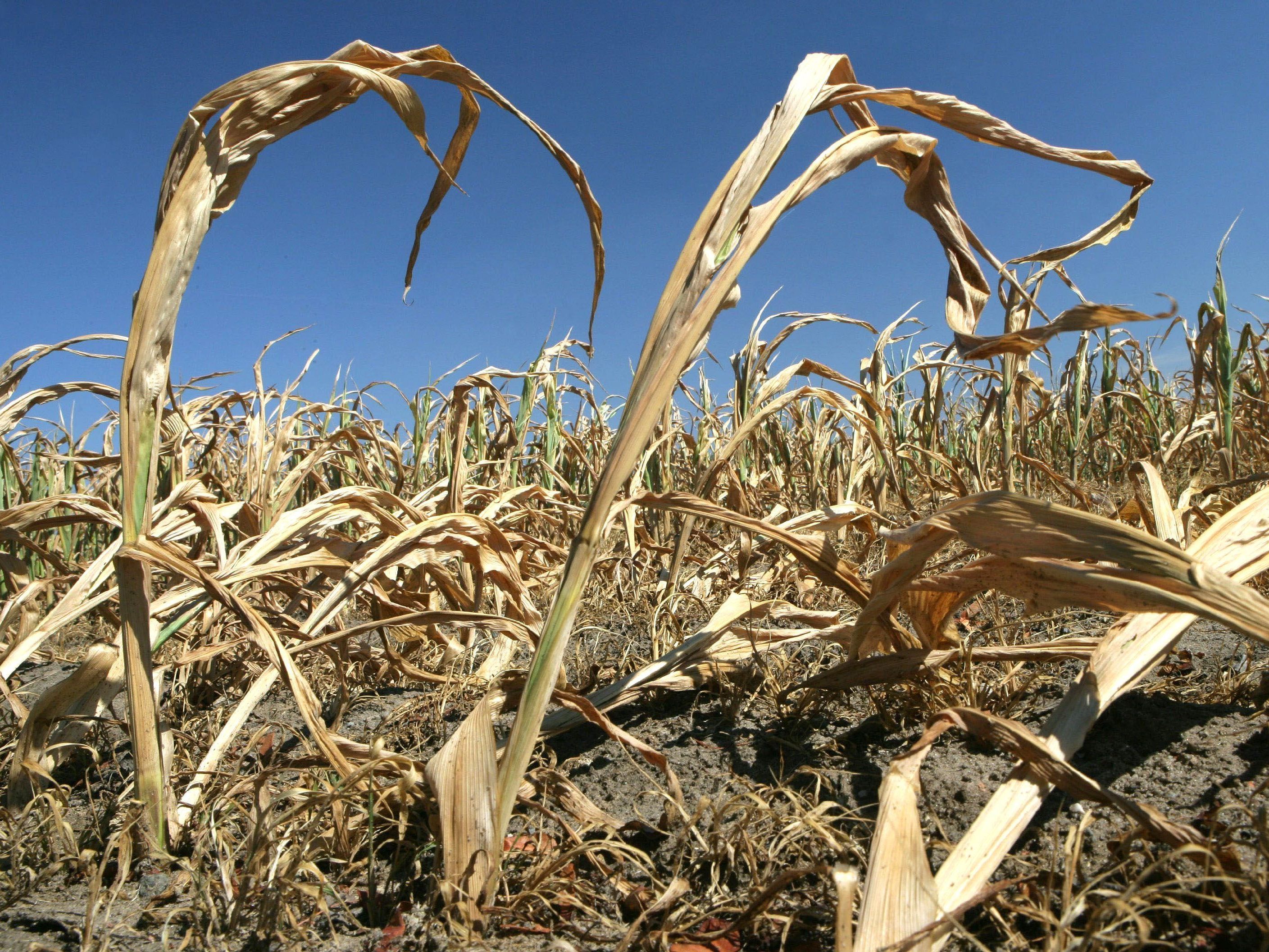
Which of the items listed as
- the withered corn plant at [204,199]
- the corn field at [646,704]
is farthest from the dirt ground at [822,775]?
the withered corn plant at [204,199]

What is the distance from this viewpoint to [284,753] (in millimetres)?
1144

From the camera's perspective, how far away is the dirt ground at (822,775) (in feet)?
2.45

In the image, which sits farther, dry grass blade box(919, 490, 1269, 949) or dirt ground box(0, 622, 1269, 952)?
dirt ground box(0, 622, 1269, 952)

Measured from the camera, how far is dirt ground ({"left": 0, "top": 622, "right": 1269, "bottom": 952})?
2.45 ft

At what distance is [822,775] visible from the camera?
88 centimetres

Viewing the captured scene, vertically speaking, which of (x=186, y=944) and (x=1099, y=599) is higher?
(x=1099, y=599)

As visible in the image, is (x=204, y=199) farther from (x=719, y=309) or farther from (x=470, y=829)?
(x=470, y=829)

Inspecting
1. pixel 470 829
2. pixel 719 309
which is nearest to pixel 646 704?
pixel 470 829

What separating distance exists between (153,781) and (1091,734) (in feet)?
3.46

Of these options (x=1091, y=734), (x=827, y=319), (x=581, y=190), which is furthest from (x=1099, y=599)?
Result: (x=827, y=319)

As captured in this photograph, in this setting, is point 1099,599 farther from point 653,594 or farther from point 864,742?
point 653,594

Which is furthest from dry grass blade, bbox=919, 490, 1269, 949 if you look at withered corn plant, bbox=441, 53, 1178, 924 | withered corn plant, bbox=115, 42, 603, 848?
withered corn plant, bbox=115, 42, 603, 848

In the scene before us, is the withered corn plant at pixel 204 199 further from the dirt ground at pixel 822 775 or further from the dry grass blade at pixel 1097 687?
the dry grass blade at pixel 1097 687

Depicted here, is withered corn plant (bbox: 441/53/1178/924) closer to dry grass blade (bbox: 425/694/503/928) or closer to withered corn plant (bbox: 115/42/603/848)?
dry grass blade (bbox: 425/694/503/928)
